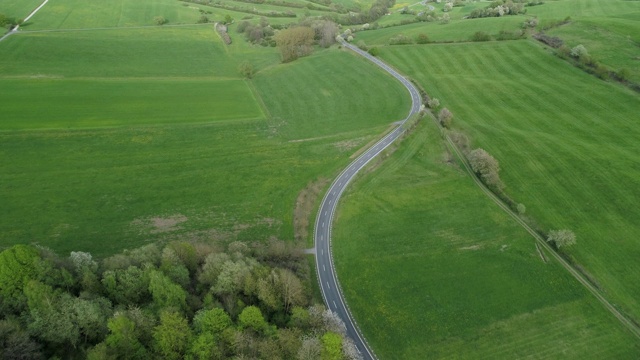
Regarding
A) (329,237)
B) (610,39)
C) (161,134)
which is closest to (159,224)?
(329,237)

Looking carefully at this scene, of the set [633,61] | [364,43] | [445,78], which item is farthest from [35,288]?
[633,61]

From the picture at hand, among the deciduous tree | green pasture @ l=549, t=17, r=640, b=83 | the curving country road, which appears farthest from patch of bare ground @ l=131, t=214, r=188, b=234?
green pasture @ l=549, t=17, r=640, b=83

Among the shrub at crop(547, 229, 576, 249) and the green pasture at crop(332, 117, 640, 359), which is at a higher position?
the shrub at crop(547, 229, 576, 249)

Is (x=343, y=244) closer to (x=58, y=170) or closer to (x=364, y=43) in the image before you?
(x=58, y=170)

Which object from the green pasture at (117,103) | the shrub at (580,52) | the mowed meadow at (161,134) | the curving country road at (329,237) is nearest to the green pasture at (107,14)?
the mowed meadow at (161,134)

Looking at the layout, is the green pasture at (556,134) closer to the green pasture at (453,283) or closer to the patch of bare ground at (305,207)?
the green pasture at (453,283)

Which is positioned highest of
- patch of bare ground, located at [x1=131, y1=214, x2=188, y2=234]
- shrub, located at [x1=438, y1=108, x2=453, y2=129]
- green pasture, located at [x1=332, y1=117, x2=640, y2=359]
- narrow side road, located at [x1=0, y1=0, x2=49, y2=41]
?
narrow side road, located at [x1=0, y1=0, x2=49, y2=41]

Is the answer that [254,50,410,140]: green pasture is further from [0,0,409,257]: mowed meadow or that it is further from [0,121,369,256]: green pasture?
→ [0,121,369,256]: green pasture
